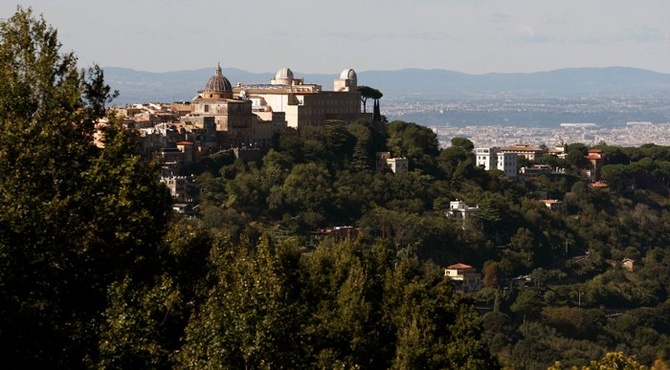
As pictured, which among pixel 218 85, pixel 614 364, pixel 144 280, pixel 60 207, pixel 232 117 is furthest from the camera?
pixel 218 85

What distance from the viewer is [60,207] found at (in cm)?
1336

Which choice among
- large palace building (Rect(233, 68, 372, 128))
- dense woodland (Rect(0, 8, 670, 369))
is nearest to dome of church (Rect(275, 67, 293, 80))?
large palace building (Rect(233, 68, 372, 128))

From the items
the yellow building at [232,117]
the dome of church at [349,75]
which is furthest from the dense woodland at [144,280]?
the dome of church at [349,75]

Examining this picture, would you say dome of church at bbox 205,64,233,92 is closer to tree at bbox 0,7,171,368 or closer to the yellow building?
the yellow building

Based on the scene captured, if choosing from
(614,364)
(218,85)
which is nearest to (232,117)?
(218,85)

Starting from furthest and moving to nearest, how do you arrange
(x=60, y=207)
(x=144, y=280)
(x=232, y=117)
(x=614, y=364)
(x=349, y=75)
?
1. (x=349, y=75)
2. (x=232, y=117)
3. (x=614, y=364)
4. (x=144, y=280)
5. (x=60, y=207)

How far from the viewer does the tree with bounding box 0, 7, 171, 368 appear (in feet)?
42.6

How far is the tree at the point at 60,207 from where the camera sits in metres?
13.0

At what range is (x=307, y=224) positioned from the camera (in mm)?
53062

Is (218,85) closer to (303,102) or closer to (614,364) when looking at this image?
(303,102)

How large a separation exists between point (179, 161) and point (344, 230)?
6.37 m

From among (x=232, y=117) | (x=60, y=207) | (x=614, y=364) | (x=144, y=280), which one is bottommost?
(x=614, y=364)

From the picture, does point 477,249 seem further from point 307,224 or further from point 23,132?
point 23,132

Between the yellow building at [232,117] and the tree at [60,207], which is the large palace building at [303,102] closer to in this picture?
the yellow building at [232,117]
